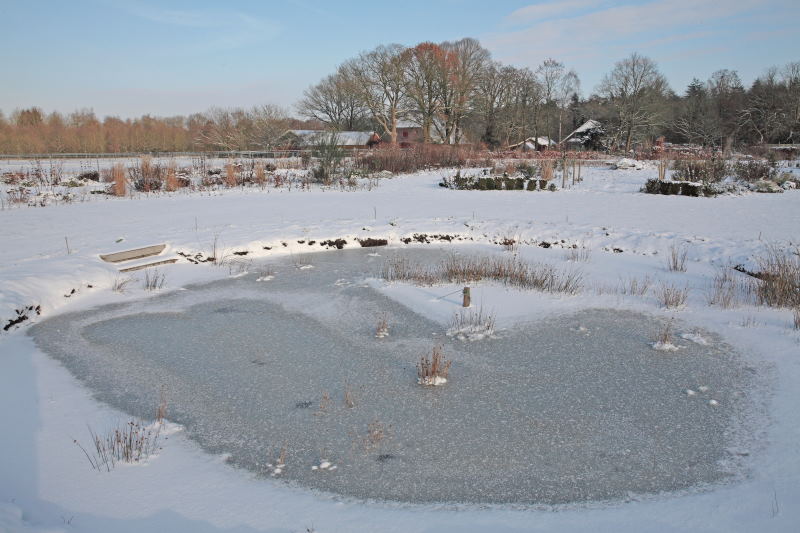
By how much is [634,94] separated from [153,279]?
47.6 metres

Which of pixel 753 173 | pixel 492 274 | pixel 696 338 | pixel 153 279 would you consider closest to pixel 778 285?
pixel 696 338

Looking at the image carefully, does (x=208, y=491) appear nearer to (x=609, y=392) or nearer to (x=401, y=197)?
(x=609, y=392)

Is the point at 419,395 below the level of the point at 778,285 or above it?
below

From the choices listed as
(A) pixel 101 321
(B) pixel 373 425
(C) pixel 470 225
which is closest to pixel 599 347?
(B) pixel 373 425

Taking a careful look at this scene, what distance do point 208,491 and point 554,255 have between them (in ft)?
25.4

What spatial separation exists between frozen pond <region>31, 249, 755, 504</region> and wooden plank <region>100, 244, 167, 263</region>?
1.95 metres

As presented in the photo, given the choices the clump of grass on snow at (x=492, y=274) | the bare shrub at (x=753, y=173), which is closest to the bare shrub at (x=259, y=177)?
the clump of grass on snow at (x=492, y=274)

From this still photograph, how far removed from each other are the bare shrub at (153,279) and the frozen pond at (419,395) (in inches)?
25.9

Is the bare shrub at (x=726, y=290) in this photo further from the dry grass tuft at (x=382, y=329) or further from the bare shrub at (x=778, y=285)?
the dry grass tuft at (x=382, y=329)

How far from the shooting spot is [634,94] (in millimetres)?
46594

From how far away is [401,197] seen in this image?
55.9ft

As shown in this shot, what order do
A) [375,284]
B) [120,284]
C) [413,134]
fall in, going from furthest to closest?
[413,134]
[375,284]
[120,284]

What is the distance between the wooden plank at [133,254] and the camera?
8.70 metres

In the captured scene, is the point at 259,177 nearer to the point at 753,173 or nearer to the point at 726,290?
the point at 726,290
